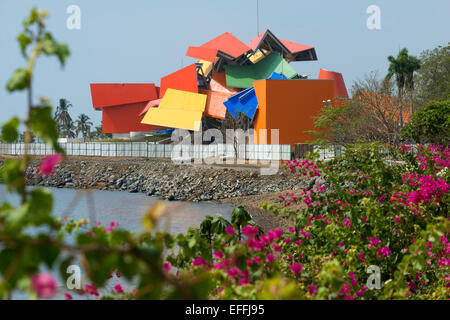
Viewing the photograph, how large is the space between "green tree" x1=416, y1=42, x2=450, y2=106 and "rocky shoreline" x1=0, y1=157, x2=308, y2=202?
1056 inches

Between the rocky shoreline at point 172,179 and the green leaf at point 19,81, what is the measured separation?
909 inches

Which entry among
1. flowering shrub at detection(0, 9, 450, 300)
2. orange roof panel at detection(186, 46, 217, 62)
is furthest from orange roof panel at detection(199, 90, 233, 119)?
flowering shrub at detection(0, 9, 450, 300)

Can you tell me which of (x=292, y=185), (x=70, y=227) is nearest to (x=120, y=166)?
(x=292, y=185)

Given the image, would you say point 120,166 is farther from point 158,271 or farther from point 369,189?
point 158,271

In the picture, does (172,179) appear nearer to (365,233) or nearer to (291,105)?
(291,105)

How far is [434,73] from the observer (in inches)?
2030

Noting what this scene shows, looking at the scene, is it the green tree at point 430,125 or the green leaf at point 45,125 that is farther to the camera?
the green tree at point 430,125

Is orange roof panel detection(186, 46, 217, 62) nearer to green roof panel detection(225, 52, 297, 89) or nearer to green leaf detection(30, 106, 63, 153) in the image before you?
green roof panel detection(225, 52, 297, 89)

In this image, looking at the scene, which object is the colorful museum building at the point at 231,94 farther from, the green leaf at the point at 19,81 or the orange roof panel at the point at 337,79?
the green leaf at the point at 19,81

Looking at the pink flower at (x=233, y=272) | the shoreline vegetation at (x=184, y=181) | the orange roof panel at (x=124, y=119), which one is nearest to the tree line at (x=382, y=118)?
the shoreline vegetation at (x=184, y=181)

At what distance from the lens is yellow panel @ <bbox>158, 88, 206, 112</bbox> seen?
48.6 meters

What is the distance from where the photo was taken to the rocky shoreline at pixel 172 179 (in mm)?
29273

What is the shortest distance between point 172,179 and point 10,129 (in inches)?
1299

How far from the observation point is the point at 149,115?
165 feet
